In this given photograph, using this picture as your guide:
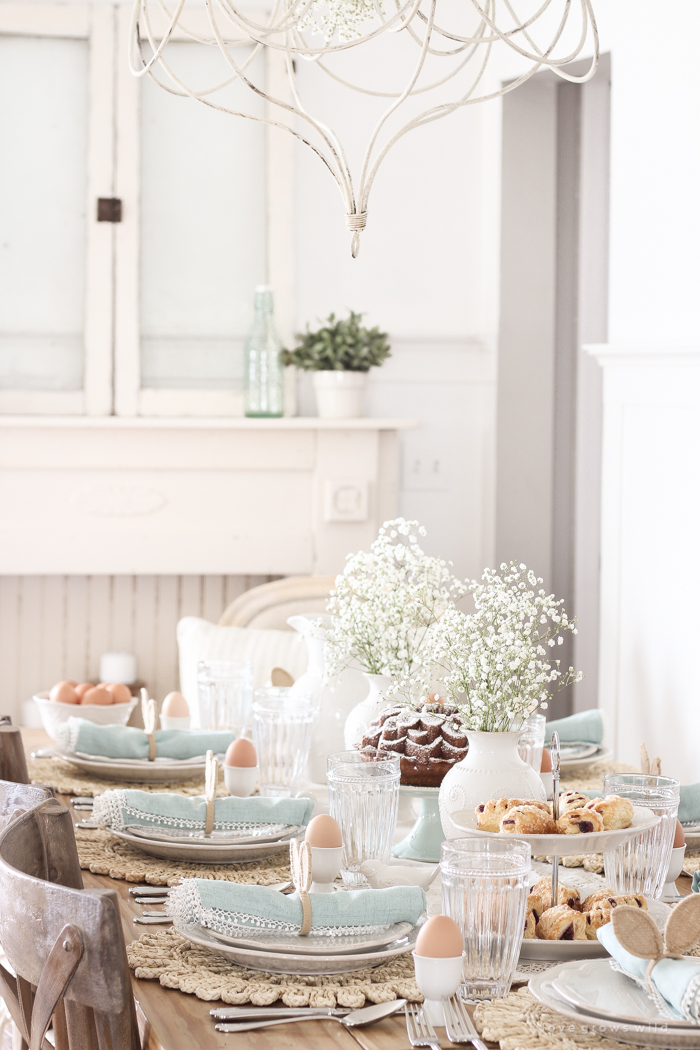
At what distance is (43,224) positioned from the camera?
3322 mm

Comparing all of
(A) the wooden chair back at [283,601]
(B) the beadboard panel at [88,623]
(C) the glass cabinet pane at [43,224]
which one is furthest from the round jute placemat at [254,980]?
(C) the glass cabinet pane at [43,224]

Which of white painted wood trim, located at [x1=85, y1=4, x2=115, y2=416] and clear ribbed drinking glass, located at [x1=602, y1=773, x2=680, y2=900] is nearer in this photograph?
clear ribbed drinking glass, located at [x1=602, y1=773, x2=680, y2=900]

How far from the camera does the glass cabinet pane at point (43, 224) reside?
3.29 m

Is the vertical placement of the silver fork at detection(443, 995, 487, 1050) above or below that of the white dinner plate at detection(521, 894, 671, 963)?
below

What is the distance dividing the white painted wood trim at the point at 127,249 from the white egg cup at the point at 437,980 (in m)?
2.48

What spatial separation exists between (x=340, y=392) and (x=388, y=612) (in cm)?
170

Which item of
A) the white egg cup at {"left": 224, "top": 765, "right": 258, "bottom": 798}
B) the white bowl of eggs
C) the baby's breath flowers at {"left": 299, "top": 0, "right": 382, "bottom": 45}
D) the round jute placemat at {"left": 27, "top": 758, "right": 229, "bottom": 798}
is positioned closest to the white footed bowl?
the white bowl of eggs

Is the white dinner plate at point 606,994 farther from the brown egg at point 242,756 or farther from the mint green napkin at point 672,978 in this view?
the brown egg at point 242,756

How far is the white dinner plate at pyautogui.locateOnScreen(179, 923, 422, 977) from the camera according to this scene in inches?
43.8

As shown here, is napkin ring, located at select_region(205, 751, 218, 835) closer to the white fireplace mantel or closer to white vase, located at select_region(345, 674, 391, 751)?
white vase, located at select_region(345, 674, 391, 751)

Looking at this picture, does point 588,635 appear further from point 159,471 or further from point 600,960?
point 600,960

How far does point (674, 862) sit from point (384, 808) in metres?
0.36

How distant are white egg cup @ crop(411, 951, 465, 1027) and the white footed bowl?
1118 mm

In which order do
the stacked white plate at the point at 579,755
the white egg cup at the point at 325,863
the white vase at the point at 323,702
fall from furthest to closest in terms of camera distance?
the stacked white plate at the point at 579,755 → the white vase at the point at 323,702 → the white egg cup at the point at 325,863
